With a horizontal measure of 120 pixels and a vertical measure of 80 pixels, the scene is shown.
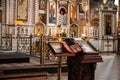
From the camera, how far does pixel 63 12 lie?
2306 centimetres

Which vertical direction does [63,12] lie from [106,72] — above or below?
above

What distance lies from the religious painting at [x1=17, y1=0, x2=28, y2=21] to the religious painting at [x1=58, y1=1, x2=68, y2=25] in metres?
3.00

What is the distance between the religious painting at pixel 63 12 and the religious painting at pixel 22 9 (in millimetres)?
3000

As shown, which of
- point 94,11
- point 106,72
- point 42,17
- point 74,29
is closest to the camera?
point 106,72

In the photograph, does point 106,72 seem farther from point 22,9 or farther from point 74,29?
point 74,29

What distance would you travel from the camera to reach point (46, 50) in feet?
47.1

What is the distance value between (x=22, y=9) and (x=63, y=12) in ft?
11.8

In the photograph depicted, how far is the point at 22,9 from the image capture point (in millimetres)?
21078

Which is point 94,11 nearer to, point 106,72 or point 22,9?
point 22,9

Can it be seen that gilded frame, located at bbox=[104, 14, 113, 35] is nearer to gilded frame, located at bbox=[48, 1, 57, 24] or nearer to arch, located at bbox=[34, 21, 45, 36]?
gilded frame, located at bbox=[48, 1, 57, 24]

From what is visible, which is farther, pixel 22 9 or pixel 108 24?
pixel 108 24

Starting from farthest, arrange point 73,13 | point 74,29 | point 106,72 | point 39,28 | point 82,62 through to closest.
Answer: point 73,13 → point 74,29 → point 39,28 → point 106,72 → point 82,62

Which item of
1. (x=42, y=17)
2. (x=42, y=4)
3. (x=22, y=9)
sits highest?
(x=42, y=4)

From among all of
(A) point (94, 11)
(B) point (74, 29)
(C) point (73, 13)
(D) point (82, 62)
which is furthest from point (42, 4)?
(D) point (82, 62)
